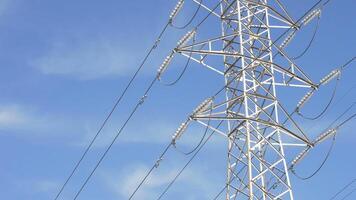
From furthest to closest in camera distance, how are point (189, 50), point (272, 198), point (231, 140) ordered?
point (189, 50) → point (231, 140) → point (272, 198)

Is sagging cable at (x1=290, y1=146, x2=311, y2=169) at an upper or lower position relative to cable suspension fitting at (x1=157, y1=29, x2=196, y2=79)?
lower

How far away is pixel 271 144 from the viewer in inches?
731

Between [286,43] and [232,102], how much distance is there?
4.73 meters

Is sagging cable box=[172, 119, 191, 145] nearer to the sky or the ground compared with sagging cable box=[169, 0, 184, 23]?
nearer to the ground

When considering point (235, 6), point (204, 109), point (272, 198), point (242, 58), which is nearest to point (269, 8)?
point (235, 6)

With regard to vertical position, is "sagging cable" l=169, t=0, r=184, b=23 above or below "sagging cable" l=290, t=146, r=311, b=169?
above

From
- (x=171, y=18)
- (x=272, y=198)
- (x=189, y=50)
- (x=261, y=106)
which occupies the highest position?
(x=171, y=18)

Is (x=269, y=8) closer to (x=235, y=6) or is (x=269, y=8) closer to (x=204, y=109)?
(x=235, y=6)

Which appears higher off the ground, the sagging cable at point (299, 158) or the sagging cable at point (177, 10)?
the sagging cable at point (177, 10)

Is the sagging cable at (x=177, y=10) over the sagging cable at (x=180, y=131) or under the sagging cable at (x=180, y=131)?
over

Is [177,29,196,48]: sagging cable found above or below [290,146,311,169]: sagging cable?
above

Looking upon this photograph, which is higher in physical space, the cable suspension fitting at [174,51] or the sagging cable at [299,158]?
the cable suspension fitting at [174,51]

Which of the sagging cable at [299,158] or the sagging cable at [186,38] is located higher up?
the sagging cable at [186,38]

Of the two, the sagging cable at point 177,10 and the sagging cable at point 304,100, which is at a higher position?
the sagging cable at point 177,10
